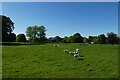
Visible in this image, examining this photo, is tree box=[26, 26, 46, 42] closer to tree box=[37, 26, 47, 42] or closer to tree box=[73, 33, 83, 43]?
tree box=[37, 26, 47, 42]

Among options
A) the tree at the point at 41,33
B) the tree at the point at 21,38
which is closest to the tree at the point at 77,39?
the tree at the point at 41,33

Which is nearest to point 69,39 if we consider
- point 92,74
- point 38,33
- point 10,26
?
point 38,33

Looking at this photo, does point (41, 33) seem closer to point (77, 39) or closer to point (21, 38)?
point (21, 38)

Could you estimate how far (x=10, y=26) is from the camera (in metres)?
97.8

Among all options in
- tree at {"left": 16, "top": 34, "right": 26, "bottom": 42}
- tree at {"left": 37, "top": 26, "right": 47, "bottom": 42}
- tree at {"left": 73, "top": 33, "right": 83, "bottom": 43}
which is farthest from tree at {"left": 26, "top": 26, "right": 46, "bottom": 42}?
tree at {"left": 73, "top": 33, "right": 83, "bottom": 43}

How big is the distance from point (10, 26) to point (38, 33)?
152 ft

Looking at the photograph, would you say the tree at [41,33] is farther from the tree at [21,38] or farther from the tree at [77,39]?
the tree at [77,39]

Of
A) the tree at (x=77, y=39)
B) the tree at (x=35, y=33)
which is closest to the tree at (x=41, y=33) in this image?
the tree at (x=35, y=33)

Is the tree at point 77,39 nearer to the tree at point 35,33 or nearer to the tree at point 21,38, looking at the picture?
the tree at point 35,33

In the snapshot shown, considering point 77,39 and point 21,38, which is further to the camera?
point 77,39

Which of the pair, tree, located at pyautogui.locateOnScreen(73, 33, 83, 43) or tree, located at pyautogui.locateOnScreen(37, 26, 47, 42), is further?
tree, located at pyautogui.locateOnScreen(73, 33, 83, 43)

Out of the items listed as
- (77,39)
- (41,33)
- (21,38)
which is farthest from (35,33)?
(77,39)

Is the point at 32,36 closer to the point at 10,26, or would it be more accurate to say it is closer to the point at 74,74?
the point at 10,26

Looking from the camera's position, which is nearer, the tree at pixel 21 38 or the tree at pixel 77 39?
the tree at pixel 21 38
